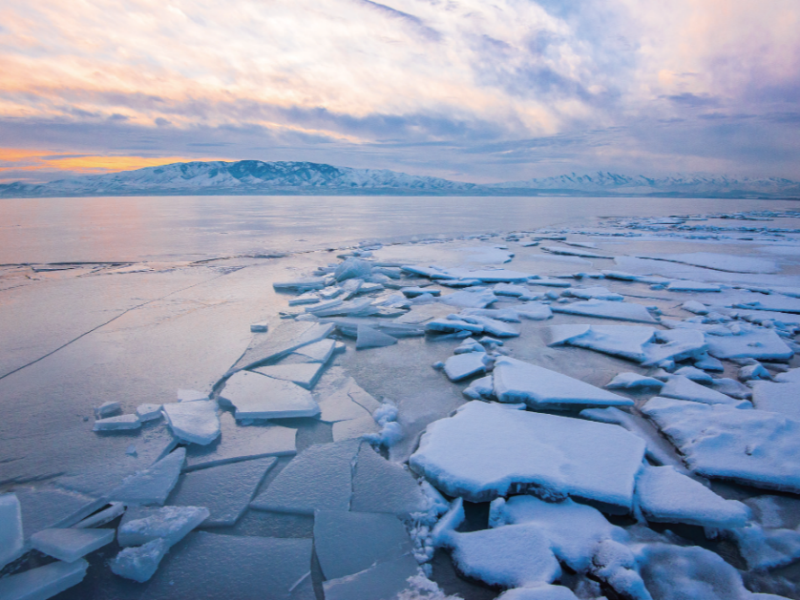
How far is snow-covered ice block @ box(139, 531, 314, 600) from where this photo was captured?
129cm

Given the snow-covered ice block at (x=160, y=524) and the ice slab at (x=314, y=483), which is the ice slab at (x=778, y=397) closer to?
the ice slab at (x=314, y=483)

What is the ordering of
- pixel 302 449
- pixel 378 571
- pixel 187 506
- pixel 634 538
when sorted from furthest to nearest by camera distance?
pixel 302 449, pixel 187 506, pixel 634 538, pixel 378 571

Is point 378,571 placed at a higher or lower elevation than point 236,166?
lower

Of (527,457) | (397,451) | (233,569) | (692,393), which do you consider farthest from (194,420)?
(692,393)

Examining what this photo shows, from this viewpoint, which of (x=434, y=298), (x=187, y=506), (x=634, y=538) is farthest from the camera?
(x=434, y=298)

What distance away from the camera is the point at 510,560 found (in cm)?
135

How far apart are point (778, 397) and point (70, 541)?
11.5 ft

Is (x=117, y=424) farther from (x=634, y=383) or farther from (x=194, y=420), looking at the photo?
(x=634, y=383)

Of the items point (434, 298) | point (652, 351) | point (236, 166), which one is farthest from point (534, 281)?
point (236, 166)

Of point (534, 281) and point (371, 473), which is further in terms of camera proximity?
point (534, 281)

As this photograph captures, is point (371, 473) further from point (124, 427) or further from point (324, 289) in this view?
point (324, 289)

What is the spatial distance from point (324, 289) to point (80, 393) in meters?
2.98

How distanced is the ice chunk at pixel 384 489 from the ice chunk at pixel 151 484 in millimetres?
771

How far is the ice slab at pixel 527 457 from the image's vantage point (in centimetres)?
164
